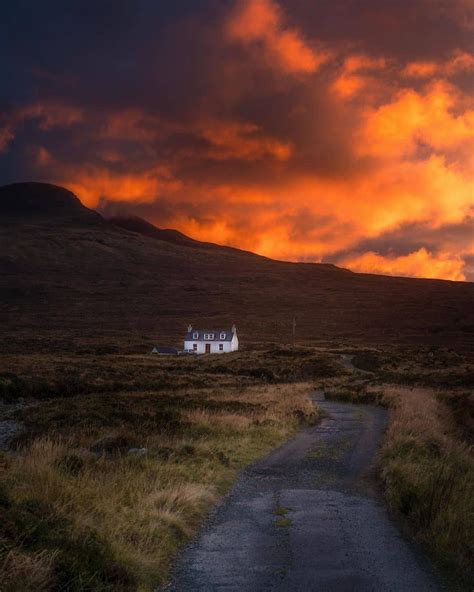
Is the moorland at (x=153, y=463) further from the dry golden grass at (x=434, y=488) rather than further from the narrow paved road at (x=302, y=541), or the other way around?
the narrow paved road at (x=302, y=541)

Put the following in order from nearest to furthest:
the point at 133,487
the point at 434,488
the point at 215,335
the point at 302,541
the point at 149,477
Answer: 1. the point at 302,541
2. the point at 133,487
3. the point at 434,488
4. the point at 149,477
5. the point at 215,335

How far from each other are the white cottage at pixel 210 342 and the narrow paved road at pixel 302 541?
9359 centimetres

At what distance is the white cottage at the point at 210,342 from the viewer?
111 metres

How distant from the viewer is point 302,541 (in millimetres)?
10352

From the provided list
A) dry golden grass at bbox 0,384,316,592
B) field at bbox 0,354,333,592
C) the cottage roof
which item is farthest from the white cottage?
dry golden grass at bbox 0,384,316,592

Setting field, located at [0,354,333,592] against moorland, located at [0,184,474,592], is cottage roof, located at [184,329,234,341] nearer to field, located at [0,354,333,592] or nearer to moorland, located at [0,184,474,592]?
moorland, located at [0,184,474,592]

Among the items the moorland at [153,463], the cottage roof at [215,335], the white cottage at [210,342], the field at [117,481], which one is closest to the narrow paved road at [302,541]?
the moorland at [153,463]

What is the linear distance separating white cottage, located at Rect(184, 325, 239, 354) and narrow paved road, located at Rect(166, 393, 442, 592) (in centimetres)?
9359

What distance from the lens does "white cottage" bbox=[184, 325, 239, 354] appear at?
364 feet

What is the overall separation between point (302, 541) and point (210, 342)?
102 metres

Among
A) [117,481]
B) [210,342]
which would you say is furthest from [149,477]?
[210,342]

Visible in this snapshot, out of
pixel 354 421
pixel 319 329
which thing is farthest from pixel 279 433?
pixel 319 329

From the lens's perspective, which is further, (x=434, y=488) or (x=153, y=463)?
(x=153, y=463)

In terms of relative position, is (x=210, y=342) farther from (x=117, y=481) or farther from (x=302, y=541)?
(x=302, y=541)
